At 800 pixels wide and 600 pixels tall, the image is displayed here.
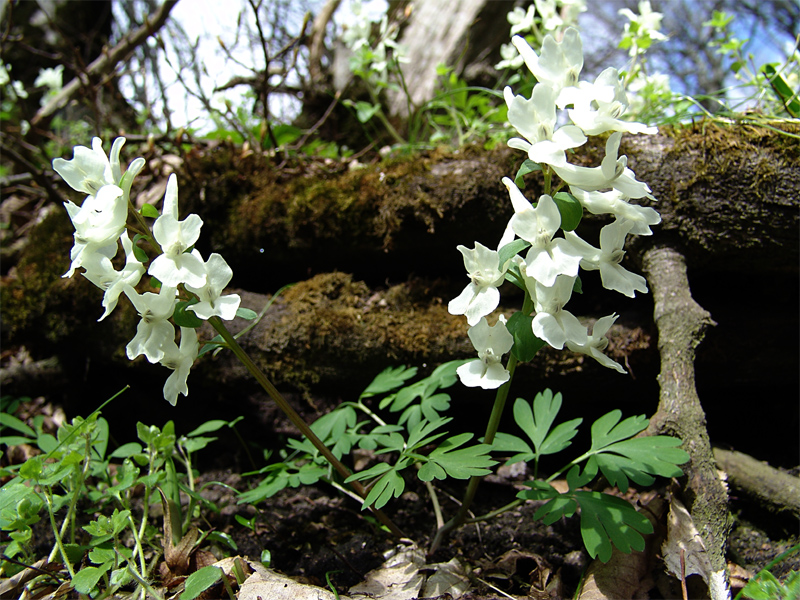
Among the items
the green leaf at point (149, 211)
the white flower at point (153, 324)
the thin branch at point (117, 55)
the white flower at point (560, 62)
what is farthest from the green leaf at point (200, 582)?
the thin branch at point (117, 55)

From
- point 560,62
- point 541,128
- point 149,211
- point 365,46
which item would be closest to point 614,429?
point 541,128

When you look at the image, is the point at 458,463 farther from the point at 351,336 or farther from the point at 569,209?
the point at 351,336

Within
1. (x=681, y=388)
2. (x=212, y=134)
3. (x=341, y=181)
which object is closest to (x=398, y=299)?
(x=341, y=181)

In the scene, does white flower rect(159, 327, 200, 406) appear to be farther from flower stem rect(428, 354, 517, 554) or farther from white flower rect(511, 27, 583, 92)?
white flower rect(511, 27, 583, 92)

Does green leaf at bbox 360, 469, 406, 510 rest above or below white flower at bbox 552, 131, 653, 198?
below

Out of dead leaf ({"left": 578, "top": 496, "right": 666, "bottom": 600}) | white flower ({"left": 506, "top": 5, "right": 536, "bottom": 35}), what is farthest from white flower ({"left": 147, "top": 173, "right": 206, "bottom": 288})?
white flower ({"left": 506, "top": 5, "right": 536, "bottom": 35})

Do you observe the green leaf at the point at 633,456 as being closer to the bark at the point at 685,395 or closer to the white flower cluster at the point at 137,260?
the bark at the point at 685,395

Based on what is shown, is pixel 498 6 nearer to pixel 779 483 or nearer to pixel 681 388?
pixel 681 388
